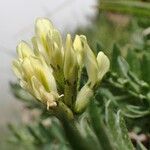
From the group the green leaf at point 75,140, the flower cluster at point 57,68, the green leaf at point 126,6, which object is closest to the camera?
the green leaf at point 75,140

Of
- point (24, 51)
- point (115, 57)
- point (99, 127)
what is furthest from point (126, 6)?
point (99, 127)

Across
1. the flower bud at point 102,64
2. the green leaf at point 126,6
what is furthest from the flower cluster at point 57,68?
the green leaf at point 126,6

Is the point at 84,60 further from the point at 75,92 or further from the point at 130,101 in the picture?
the point at 130,101

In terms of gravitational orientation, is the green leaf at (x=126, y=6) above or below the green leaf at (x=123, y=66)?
below

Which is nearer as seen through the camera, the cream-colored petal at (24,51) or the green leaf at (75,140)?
the green leaf at (75,140)

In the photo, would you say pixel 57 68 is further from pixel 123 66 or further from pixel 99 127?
pixel 123 66

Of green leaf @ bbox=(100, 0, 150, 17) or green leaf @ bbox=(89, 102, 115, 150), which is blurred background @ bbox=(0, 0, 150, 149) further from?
green leaf @ bbox=(89, 102, 115, 150)

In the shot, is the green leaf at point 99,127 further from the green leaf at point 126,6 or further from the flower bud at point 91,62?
the green leaf at point 126,6

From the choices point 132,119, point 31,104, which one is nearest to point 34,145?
point 31,104

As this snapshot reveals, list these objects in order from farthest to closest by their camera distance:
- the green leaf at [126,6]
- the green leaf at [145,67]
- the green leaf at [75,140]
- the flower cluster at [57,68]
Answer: the green leaf at [126,6], the green leaf at [145,67], the flower cluster at [57,68], the green leaf at [75,140]
